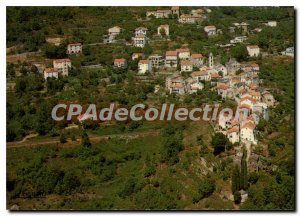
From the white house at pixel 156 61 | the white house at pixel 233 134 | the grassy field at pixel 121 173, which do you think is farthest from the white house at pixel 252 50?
the white house at pixel 233 134

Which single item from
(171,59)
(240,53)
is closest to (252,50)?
(240,53)

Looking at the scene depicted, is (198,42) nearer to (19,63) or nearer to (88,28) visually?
(88,28)

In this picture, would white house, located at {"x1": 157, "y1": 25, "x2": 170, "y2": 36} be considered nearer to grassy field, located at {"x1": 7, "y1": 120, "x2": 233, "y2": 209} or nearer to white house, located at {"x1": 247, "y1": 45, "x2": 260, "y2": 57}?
white house, located at {"x1": 247, "y1": 45, "x2": 260, "y2": 57}

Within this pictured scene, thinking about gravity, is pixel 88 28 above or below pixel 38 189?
above

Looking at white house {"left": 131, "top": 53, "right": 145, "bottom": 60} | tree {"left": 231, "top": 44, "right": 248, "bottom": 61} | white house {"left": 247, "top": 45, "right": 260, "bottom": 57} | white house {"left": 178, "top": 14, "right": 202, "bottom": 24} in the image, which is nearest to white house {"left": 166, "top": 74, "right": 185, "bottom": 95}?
white house {"left": 131, "top": 53, "right": 145, "bottom": 60}

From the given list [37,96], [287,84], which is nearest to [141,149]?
[37,96]

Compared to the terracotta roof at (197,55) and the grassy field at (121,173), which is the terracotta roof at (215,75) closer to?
the terracotta roof at (197,55)
